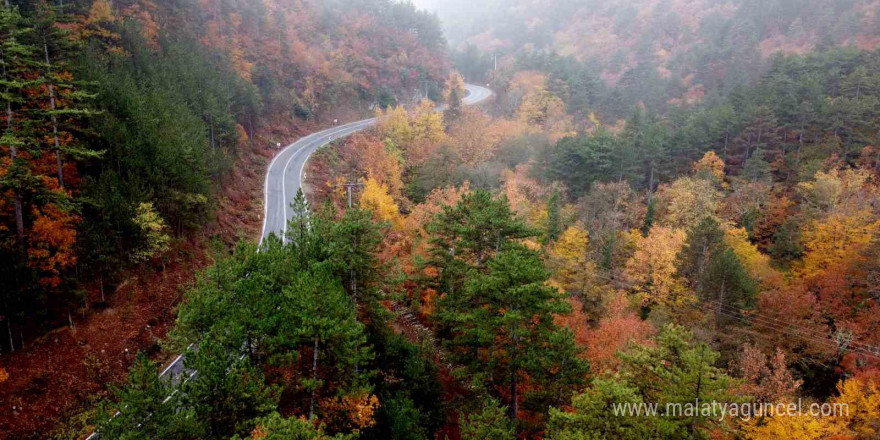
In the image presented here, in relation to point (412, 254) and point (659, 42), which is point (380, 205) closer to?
point (412, 254)

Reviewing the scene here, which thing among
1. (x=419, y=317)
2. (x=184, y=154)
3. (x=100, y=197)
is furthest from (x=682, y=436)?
(x=184, y=154)

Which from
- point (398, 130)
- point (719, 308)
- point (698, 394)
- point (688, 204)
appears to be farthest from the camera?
point (398, 130)

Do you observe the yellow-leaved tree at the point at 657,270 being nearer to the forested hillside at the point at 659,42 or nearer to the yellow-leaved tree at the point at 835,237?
the yellow-leaved tree at the point at 835,237

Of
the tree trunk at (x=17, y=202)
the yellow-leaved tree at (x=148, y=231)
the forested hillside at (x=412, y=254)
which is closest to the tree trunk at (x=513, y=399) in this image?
the forested hillside at (x=412, y=254)

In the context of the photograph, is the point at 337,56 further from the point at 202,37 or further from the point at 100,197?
the point at 100,197

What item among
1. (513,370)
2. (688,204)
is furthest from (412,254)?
(688,204)
